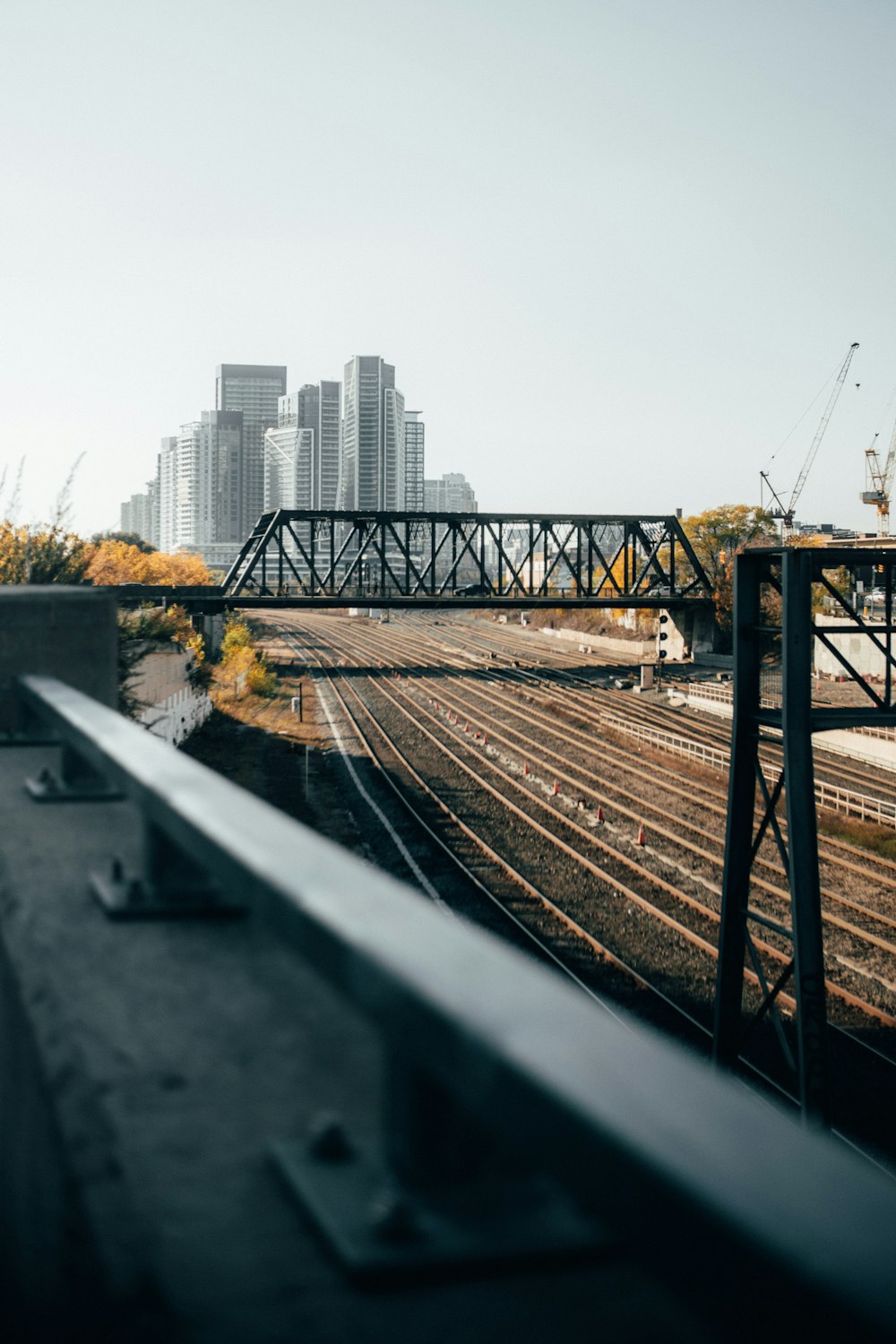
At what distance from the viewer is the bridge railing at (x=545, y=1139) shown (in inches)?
30.1

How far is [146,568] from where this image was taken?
5556 cm

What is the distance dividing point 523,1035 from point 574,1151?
0.11 meters

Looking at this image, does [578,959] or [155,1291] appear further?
[578,959]

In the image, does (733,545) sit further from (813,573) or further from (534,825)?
(813,573)

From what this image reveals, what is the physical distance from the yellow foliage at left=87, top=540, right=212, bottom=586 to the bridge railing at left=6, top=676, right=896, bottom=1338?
34313mm

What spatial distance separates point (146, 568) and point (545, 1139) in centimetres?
5738

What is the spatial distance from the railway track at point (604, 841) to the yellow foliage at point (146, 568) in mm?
10925

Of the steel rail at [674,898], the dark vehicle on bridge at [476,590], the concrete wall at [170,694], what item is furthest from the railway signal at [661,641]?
the steel rail at [674,898]

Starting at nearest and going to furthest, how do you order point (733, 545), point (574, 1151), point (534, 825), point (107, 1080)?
1. point (574, 1151)
2. point (107, 1080)
3. point (534, 825)
4. point (733, 545)

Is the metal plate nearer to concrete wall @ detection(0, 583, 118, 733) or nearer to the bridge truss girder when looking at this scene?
concrete wall @ detection(0, 583, 118, 733)

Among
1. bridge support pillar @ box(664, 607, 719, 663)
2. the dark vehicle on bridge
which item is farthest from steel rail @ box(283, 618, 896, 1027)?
bridge support pillar @ box(664, 607, 719, 663)

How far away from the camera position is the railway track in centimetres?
1483

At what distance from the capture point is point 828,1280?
0.73m

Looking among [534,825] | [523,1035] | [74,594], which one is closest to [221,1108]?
[523,1035]
